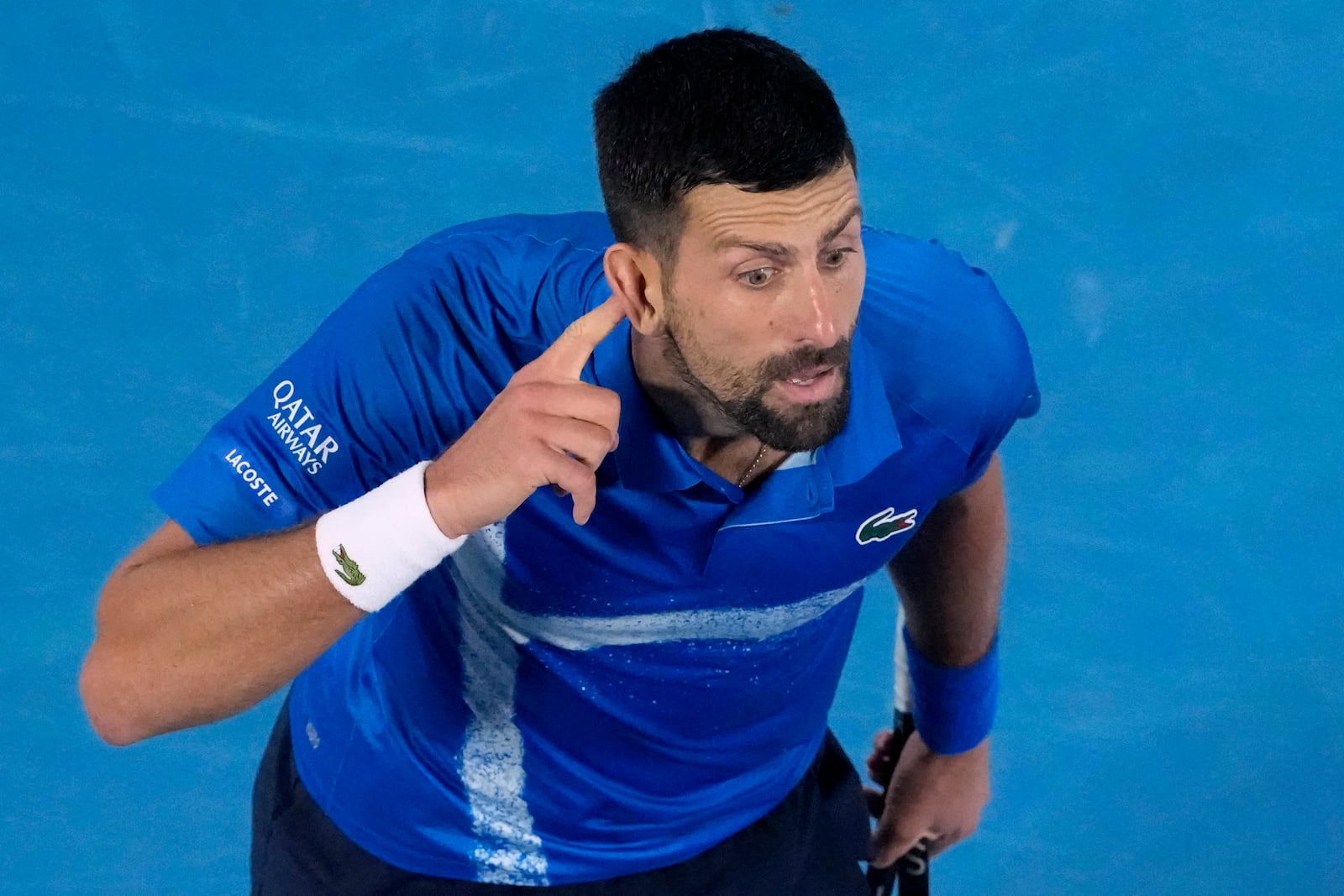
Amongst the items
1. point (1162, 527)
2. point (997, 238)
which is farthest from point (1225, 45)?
point (1162, 527)

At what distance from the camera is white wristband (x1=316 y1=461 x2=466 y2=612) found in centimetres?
185

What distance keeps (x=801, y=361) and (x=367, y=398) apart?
51 cm

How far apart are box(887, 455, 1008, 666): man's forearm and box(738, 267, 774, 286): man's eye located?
2.12ft

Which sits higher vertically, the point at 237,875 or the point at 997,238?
the point at 997,238

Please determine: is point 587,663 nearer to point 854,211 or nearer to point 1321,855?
point 854,211

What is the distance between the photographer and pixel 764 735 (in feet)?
7.94

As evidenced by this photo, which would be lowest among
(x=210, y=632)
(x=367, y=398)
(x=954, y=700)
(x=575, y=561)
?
(x=954, y=700)

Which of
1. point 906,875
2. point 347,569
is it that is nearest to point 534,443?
point 347,569

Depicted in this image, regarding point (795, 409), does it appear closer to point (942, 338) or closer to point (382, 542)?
point (942, 338)

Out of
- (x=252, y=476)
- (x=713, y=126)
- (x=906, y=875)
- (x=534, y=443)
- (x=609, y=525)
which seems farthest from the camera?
(x=906, y=875)

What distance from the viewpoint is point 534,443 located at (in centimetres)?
178

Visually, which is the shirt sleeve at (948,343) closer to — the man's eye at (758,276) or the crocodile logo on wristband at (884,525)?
the crocodile logo on wristband at (884,525)

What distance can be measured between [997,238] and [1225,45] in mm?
1070

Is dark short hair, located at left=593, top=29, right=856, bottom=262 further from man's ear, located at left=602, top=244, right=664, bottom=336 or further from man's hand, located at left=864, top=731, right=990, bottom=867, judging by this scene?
man's hand, located at left=864, top=731, right=990, bottom=867
